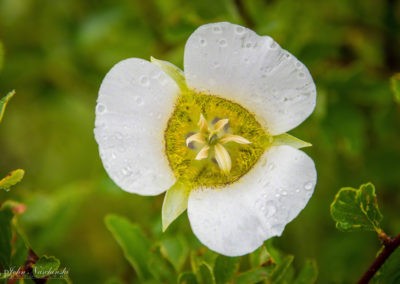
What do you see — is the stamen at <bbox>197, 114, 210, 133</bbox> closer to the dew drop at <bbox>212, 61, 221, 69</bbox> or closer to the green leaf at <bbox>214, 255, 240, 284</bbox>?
the dew drop at <bbox>212, 61, 221, 69</bbox>

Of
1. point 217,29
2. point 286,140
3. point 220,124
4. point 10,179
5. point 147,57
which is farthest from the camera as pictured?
point 147,57

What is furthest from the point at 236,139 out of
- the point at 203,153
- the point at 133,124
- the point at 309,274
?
the point at 309,274

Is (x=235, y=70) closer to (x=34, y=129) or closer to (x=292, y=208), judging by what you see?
(x=292, y=208)

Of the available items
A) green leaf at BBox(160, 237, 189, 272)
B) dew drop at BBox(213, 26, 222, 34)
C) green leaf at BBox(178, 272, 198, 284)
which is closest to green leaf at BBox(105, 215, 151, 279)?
green leaf at BBox(160, 237, 189, 272)

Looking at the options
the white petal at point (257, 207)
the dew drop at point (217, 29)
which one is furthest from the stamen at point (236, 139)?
the dew drop at point (217, 29)

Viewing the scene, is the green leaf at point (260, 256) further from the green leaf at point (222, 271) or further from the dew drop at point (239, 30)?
the dew drop at point (239, 30)

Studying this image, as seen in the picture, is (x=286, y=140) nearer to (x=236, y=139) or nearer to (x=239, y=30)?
(x=236, y=139)
